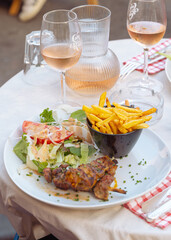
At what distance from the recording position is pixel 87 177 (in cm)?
100

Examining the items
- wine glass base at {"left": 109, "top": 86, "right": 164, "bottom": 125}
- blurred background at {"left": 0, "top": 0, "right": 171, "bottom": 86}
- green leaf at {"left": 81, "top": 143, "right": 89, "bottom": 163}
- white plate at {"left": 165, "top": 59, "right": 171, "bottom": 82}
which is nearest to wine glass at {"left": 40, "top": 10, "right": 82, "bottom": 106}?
wine glass base at {"left": 109, "top": 86, "right": 164, "bottom": 125}

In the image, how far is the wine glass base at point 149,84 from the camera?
159 centimetres

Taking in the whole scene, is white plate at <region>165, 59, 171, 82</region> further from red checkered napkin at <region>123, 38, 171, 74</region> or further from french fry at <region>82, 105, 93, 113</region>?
french fry at <region>82, 105, 93, 113</region>

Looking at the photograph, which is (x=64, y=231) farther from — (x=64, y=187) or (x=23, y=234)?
(x=23, y=234)

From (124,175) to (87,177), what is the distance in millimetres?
163

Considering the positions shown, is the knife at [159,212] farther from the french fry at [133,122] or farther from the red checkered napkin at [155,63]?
the red checkered napkin at [155,63]

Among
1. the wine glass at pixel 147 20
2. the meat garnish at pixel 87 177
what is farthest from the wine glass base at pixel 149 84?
the meat garnish at pixel 87 177

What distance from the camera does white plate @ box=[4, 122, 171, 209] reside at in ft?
3.25

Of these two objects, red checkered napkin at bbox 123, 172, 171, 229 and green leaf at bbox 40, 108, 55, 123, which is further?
green leaf at bbox 40, 108, 55, 123

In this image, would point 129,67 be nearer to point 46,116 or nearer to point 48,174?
point 46,116

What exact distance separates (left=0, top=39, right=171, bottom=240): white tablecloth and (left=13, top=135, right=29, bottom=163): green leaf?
0.07m

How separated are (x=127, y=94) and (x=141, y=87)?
3.6 inches

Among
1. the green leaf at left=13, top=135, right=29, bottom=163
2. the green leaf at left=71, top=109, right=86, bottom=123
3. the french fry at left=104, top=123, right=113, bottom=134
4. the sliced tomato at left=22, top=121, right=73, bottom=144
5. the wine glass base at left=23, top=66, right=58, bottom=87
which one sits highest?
the french fry at left=104, top=123, right=113, bottom=134

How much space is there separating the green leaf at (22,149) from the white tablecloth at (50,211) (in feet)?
0.22
